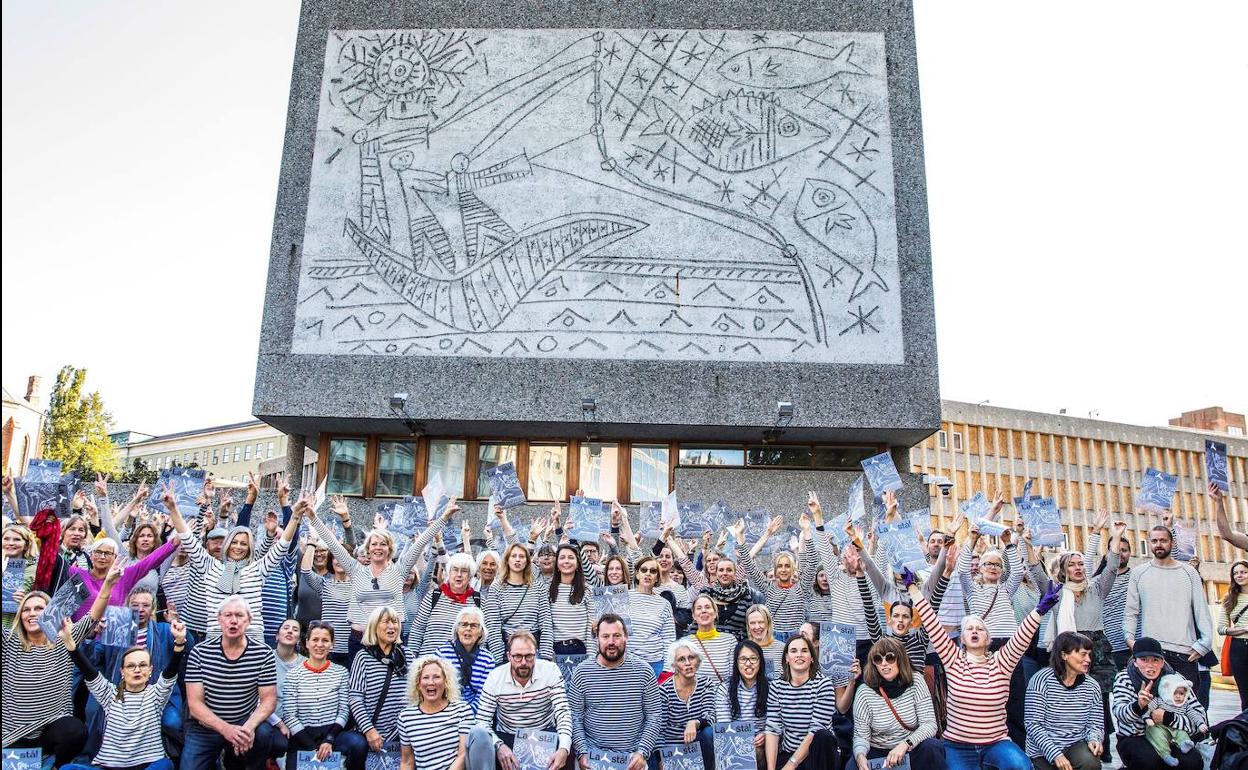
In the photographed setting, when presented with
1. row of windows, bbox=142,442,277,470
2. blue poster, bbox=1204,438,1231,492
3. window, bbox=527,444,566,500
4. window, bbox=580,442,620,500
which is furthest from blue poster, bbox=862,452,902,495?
row of windows, bbox=142,442,277,470

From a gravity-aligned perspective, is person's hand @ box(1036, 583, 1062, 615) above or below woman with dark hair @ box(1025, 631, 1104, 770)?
above

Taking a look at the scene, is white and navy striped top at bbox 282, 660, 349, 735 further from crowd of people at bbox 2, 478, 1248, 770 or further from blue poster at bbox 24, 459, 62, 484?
blue poster at bbox 24, 459, 62, 484

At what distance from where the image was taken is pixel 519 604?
30.9ft

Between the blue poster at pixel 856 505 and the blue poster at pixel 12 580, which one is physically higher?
the blue poster at pixel 856 505

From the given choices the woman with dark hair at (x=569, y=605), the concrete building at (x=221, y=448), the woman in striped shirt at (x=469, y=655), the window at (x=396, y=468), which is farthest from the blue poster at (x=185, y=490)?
the concrete building at (x=221, y=448)

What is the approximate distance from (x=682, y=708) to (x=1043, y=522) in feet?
16.8

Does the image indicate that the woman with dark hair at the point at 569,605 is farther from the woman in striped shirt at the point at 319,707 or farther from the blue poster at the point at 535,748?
the woman in striped shirt at the point at 319,707

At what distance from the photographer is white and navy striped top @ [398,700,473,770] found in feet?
25.2

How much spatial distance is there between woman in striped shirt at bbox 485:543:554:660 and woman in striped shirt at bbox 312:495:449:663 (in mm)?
871

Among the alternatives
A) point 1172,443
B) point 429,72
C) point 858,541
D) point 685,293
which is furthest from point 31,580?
point 1172,443

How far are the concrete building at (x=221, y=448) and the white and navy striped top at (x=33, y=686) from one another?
90395 millimetres

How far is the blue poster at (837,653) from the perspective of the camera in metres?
8.48

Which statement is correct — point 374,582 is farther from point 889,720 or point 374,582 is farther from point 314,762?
point 889,720

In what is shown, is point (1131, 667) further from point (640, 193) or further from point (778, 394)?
point (640, 193)
